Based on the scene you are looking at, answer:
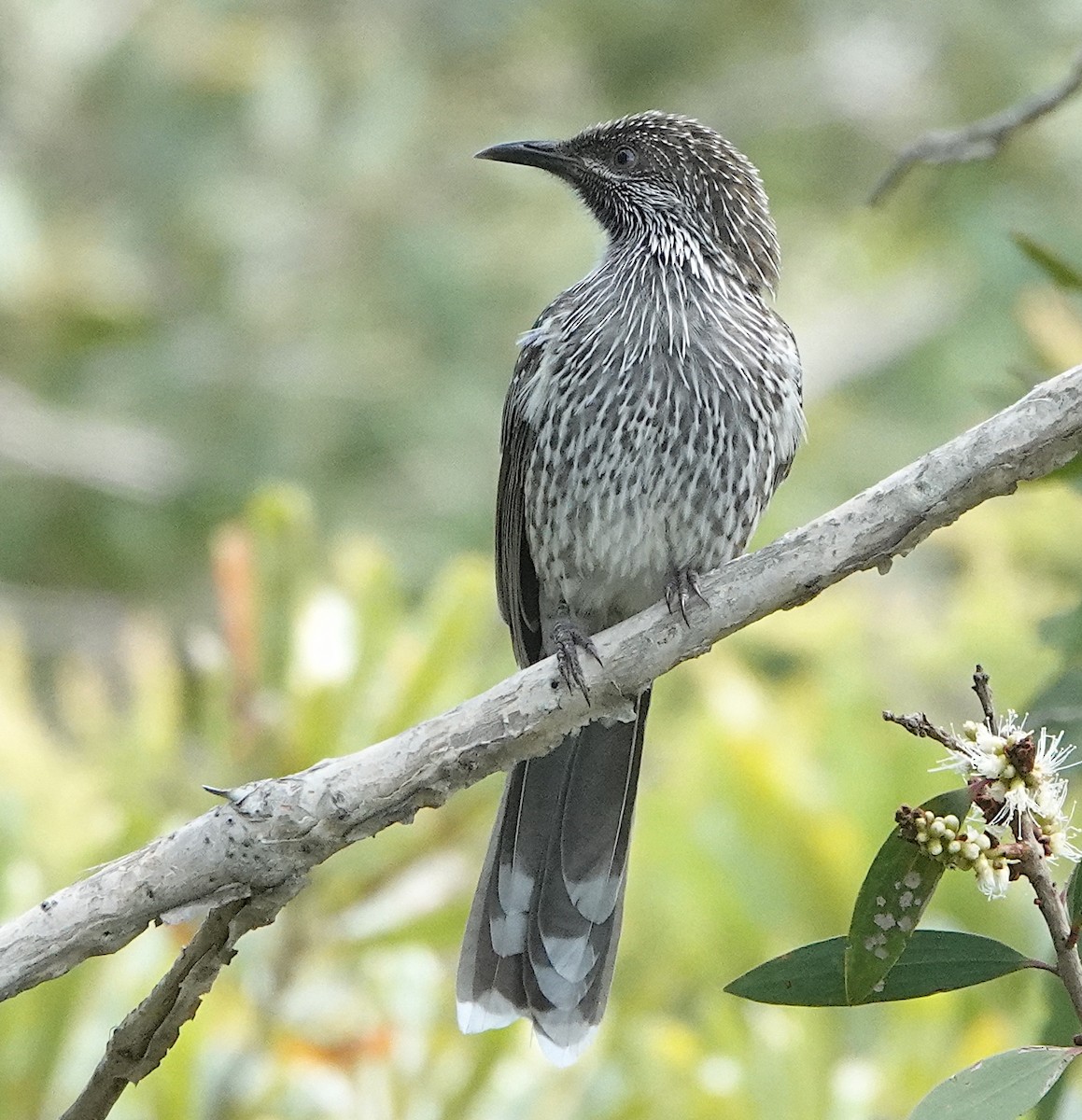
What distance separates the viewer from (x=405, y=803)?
2.41 m

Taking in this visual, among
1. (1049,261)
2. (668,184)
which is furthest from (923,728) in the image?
(668,184)

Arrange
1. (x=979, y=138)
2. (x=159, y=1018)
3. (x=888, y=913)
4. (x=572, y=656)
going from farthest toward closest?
(x=979, y=138) → (x=572, y=656) → (x=159, y=1018) → (x=888, y=913)

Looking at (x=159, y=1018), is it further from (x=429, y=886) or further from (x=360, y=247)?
(x=360, y=247)

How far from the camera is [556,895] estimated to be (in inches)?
136

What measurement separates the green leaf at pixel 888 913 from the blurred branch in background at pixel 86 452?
6508 mm

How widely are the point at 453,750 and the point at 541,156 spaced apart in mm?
2028

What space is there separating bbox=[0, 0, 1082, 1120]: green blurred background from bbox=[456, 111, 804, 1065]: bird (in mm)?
137

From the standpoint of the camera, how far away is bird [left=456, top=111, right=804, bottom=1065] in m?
3.37

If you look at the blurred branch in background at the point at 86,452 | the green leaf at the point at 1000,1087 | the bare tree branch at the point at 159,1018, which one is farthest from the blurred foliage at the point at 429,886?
the blurred branch in background at the point at 86,452

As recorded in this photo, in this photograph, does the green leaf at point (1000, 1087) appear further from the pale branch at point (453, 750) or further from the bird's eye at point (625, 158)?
the bird's eye at point (625, 158)

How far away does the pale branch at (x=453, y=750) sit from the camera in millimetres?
2297

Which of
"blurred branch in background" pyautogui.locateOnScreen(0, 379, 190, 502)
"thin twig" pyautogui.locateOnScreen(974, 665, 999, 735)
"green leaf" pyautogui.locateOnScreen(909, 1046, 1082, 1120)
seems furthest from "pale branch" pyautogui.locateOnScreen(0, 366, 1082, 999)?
"blurred branch in background" pyautogui.locateOnScreen(0, 379, 190, 502)

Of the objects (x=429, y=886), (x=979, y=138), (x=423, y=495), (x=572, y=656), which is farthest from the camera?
(x=423, y=495)

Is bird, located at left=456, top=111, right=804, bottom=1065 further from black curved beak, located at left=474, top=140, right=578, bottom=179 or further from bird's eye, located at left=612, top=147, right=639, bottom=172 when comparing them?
black curved beak, located at left=474, top=140, right=578, bottom=179
